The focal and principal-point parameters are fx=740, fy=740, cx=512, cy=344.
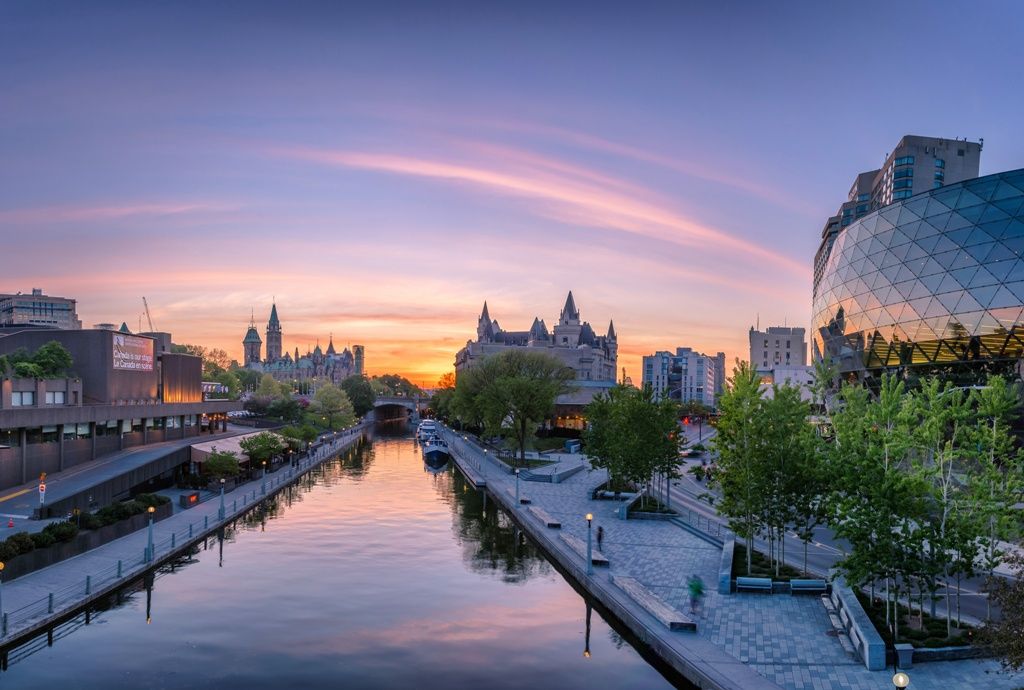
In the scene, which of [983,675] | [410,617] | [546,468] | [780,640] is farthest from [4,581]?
[546,468]

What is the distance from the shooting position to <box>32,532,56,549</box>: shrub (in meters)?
31.7

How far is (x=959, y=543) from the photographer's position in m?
23.5

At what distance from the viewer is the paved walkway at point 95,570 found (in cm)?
2662

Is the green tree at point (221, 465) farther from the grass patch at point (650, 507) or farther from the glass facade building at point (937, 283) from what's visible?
the glass facade building at point (937, 283)

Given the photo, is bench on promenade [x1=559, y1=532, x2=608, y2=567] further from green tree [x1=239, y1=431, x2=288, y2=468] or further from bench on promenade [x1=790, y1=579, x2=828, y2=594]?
green tree [x1=239, y1=431, x2=288, y2=468]

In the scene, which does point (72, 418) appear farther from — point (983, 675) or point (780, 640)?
point (983, 675)

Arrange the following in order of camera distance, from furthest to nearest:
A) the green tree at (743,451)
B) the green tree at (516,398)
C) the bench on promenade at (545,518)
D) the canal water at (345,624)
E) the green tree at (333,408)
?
the green tree at (333,408) < the green tree at (516,398) < the bench on promenade at (545,518) < the green tree at (743,451) < the canal water at (345,624)

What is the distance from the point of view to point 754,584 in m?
29.7

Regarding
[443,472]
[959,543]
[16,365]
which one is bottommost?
[443,472]

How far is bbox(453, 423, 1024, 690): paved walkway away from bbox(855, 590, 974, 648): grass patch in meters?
0.83

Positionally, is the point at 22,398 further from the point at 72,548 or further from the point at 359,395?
the point at 359,395

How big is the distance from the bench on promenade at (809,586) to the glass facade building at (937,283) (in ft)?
123

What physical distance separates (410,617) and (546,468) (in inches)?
1875

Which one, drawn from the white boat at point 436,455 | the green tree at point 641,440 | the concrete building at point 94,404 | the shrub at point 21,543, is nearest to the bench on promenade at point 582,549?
the green tree at point 641,440
